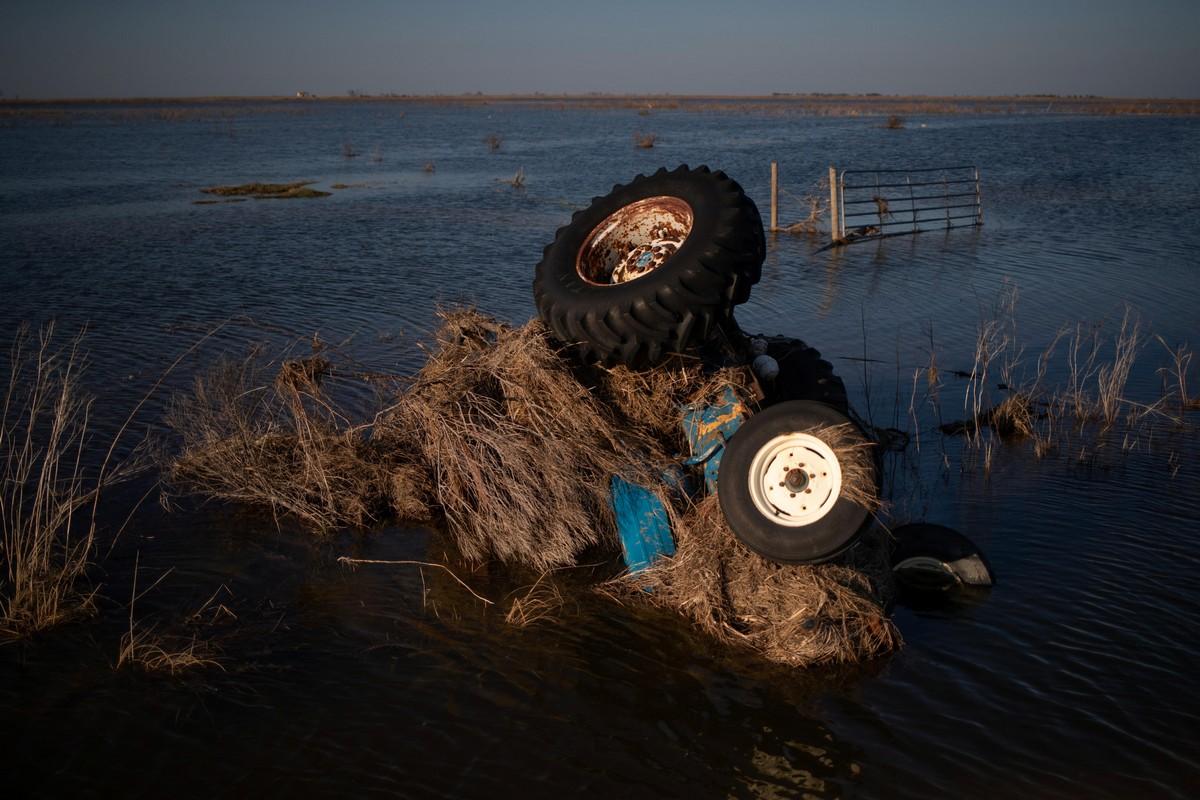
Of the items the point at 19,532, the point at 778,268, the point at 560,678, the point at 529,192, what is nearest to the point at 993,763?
the point at 560,678

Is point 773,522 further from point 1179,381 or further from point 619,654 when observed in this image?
point 1179,381

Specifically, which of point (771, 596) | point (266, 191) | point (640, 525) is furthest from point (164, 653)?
point (266, 191)

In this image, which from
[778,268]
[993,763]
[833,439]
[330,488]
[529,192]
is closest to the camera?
[993,763]

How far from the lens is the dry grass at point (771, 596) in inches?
193

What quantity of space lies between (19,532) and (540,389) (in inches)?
129

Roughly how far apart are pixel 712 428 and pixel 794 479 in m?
0.83

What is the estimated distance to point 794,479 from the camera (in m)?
4.90

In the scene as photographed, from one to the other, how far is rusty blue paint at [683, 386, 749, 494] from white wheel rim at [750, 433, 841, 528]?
497 mm

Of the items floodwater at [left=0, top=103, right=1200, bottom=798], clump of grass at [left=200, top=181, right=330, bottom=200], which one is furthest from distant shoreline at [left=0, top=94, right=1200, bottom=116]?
floodwater at [left=0, top=103, right=1200, bottom=798]

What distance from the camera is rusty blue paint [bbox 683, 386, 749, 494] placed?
5547mm

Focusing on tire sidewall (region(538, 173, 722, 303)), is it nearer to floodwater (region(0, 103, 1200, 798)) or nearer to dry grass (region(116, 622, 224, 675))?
floodwater (region(0, 103, 1200, 798))

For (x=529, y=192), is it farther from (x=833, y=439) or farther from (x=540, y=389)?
(x=833, y=439)

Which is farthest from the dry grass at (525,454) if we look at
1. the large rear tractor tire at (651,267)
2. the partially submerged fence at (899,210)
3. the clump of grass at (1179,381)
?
the partially submerged fence at (899,210)

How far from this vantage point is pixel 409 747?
432 cm
